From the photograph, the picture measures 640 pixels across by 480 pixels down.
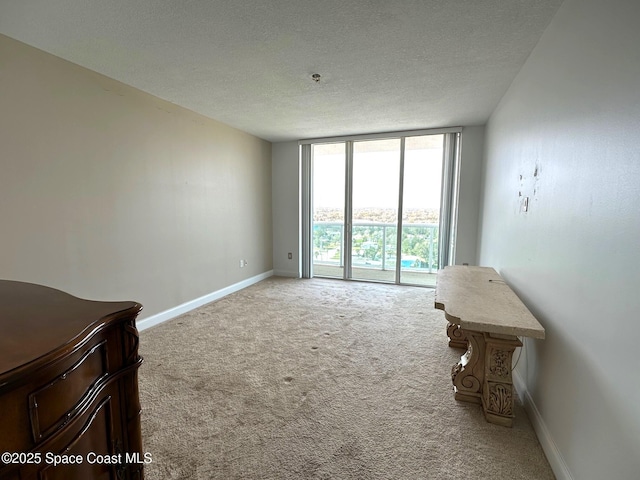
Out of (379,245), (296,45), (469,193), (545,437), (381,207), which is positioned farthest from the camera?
(379,245)

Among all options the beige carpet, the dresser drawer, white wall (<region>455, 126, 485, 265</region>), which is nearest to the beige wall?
the beige carpet

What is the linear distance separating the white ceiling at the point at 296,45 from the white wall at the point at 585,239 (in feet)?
1.53

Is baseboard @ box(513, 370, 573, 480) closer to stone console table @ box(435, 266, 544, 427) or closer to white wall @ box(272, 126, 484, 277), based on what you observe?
stone console table @ box(435, 266, 544, 427)

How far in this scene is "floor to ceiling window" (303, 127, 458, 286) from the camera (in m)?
4.62

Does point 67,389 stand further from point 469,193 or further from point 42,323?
Answer: point 469,193

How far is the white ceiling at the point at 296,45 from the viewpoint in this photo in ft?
5.70

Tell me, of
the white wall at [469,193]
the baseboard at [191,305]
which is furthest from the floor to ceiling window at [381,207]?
the baseboard at [191,305]

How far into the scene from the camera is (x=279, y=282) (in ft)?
16.8

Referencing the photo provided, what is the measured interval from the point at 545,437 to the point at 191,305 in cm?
359

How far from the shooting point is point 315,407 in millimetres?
1919

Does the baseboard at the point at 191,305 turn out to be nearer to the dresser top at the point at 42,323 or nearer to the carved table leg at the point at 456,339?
the dresser top at the point at 42,323

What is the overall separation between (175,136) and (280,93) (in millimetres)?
1380

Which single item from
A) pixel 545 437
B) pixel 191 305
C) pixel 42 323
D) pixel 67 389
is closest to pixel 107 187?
pixel 191 305

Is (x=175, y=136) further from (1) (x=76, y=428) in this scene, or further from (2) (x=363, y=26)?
(1) (x=76, y=428)
